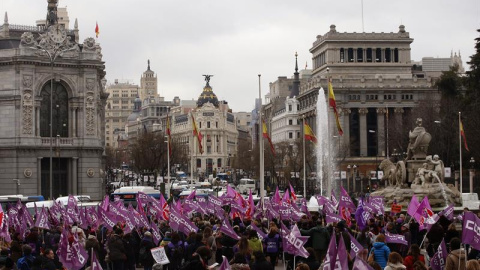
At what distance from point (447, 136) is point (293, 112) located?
7569cm

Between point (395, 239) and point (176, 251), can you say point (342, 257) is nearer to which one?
point (395, 239)

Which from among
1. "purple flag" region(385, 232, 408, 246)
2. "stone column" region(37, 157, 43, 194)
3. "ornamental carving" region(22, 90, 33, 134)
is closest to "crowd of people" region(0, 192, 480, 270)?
"purple flag" region(385, 232, 408, 246)

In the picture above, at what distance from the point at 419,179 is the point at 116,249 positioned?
21325 millimetres

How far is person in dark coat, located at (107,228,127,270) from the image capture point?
22.2m

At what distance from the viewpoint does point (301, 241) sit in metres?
17.9

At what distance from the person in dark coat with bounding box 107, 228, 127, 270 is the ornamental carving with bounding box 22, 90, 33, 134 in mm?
52708

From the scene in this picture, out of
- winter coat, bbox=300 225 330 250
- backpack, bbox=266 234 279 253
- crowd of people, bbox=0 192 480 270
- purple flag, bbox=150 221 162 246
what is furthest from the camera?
purple flag, bbox=150 221 162 246

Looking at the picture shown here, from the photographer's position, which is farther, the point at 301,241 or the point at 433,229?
the point at 433,229

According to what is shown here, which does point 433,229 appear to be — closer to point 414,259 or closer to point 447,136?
point 414,259

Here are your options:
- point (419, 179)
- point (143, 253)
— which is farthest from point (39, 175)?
point (143, 253)

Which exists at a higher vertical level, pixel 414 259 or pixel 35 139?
pixel 35 139

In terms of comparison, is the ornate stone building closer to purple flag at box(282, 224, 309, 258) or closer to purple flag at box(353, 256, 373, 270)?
purple flag at box(282, 224, 309, 258)

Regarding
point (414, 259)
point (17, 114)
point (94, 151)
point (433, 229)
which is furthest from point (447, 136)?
point (414, 259)

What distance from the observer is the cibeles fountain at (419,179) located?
3981 centimetres
